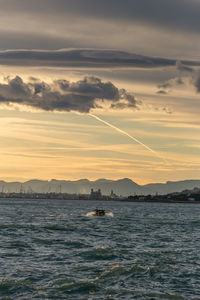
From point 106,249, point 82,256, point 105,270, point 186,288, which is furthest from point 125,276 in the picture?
point 106,249

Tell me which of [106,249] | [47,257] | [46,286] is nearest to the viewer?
[46,286]

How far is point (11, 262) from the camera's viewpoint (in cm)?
4731

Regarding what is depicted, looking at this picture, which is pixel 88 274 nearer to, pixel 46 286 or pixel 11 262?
pixel 46 286

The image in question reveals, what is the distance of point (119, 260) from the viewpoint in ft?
164

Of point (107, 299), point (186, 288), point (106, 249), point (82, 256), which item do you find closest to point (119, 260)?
point (82, 256)

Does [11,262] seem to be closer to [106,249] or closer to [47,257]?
[47,257]

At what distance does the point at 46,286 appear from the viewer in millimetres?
36406

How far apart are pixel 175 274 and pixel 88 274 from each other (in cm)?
772

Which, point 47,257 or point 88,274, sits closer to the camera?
point 88,274

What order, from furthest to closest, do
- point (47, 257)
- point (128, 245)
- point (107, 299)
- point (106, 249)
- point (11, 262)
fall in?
point (128, 245) → point (106, 249) → point (47, 257) → point (11, 262) → point (107, 299)

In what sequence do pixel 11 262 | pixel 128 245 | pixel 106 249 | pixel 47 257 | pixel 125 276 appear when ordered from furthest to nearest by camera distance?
1. pixel 128 245
2. pixel 106 249
3. pixel 47 257
4. pixel 11 262
5. pixel 125 276

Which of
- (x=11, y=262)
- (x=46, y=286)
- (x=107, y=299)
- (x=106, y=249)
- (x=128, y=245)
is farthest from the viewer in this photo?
(x=128, y=245)

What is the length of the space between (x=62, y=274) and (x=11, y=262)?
825 centimetres

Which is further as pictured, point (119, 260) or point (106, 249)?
point (106, 249)
